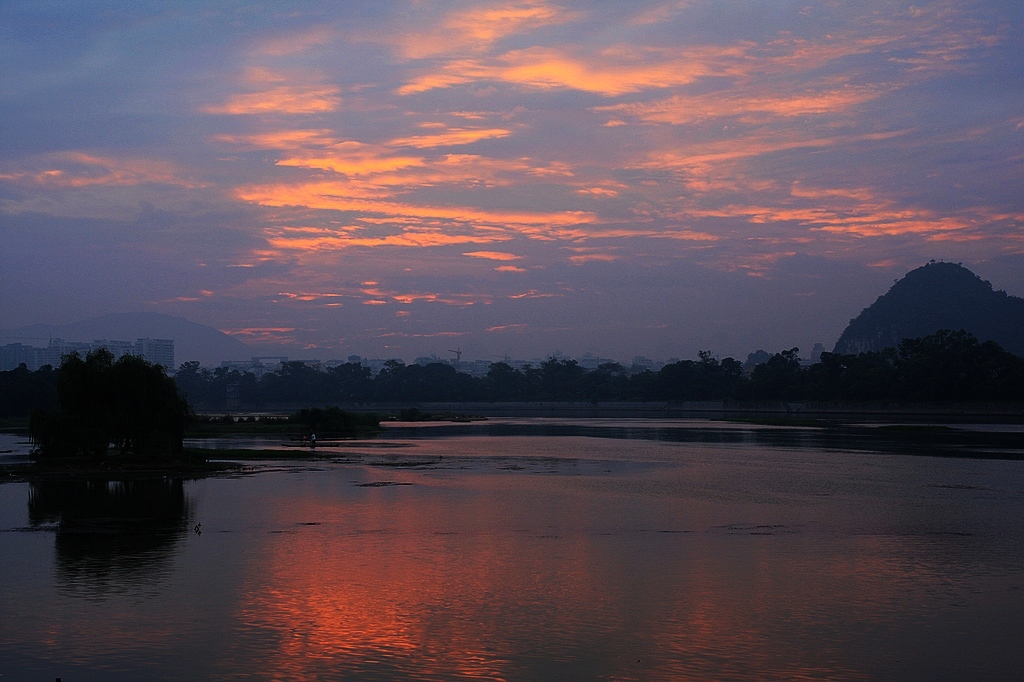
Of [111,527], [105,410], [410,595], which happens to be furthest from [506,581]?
[105,410]

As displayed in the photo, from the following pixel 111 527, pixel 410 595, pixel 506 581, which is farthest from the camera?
pixel 111 527

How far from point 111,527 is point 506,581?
15.3 m

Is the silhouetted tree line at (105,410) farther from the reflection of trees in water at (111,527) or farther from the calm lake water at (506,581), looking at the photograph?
the calm lake water at (506,581)

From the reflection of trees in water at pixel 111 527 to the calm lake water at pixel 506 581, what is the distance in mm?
134

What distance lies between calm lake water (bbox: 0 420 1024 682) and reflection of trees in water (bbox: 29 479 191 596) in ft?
0.44

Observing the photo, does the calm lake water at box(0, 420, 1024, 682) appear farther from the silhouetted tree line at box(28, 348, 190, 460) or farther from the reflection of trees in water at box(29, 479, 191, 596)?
the silhouetted tree line at box(28, 348, 190, 460)

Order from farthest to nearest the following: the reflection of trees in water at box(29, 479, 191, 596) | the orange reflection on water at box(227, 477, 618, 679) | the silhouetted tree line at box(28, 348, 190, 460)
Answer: the silhouetted tree line at box(28, 348, 190, 460)
the reflection of trees in water at box(29, 479, 191, 596)
the orange reflection on water at box(227, 477, 618, 679)

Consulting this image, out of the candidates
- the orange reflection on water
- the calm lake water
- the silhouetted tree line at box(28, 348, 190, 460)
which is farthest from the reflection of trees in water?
the silhouetted tree line at box(28, 348, 190, 460)

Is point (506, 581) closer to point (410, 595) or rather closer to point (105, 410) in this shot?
point (410, 595)

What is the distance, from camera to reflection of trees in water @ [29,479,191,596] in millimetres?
24234

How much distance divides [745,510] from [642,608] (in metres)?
18.1

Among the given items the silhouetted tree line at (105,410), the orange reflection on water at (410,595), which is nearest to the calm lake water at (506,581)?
the orange reflection on water at (410,595)

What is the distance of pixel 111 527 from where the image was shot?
3194cm

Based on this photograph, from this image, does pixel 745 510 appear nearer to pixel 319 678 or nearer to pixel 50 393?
pixel 319 678
